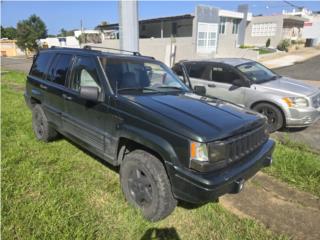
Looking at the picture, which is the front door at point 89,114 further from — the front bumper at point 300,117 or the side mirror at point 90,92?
the front bumper at point 300,117

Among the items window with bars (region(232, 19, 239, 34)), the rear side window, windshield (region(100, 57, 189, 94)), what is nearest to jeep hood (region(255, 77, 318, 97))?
the rear side window

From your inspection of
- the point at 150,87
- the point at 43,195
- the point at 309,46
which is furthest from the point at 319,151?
the point at 309,46

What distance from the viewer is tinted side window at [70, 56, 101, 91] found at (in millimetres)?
3691

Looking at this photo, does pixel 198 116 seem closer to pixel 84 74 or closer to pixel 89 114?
pixel 89 114

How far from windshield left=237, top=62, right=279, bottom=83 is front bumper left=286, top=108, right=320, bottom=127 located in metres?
1.13

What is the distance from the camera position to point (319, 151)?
202 inches

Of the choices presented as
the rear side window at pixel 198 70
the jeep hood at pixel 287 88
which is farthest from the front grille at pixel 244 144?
the rear side window at pixel 198 70

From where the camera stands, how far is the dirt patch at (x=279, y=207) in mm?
3085

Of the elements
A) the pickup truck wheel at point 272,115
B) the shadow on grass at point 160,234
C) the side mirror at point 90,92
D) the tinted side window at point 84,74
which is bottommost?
the shadow on grass at point 160,234

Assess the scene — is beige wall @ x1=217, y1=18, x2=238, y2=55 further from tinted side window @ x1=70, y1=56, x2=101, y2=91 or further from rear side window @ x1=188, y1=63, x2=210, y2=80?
tinted side window @ x1=70, y1=56, x2=101, y2=91

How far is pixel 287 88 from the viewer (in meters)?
6.02

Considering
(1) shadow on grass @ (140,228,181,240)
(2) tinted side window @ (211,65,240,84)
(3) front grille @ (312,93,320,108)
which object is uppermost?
(2) tinted side window @ (211,65,240,84)

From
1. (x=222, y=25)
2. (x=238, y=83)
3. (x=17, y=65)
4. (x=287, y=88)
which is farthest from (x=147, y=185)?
(x=222, y=25)

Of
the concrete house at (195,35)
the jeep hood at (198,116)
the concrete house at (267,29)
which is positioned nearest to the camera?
the jeep hood at (198,116)
